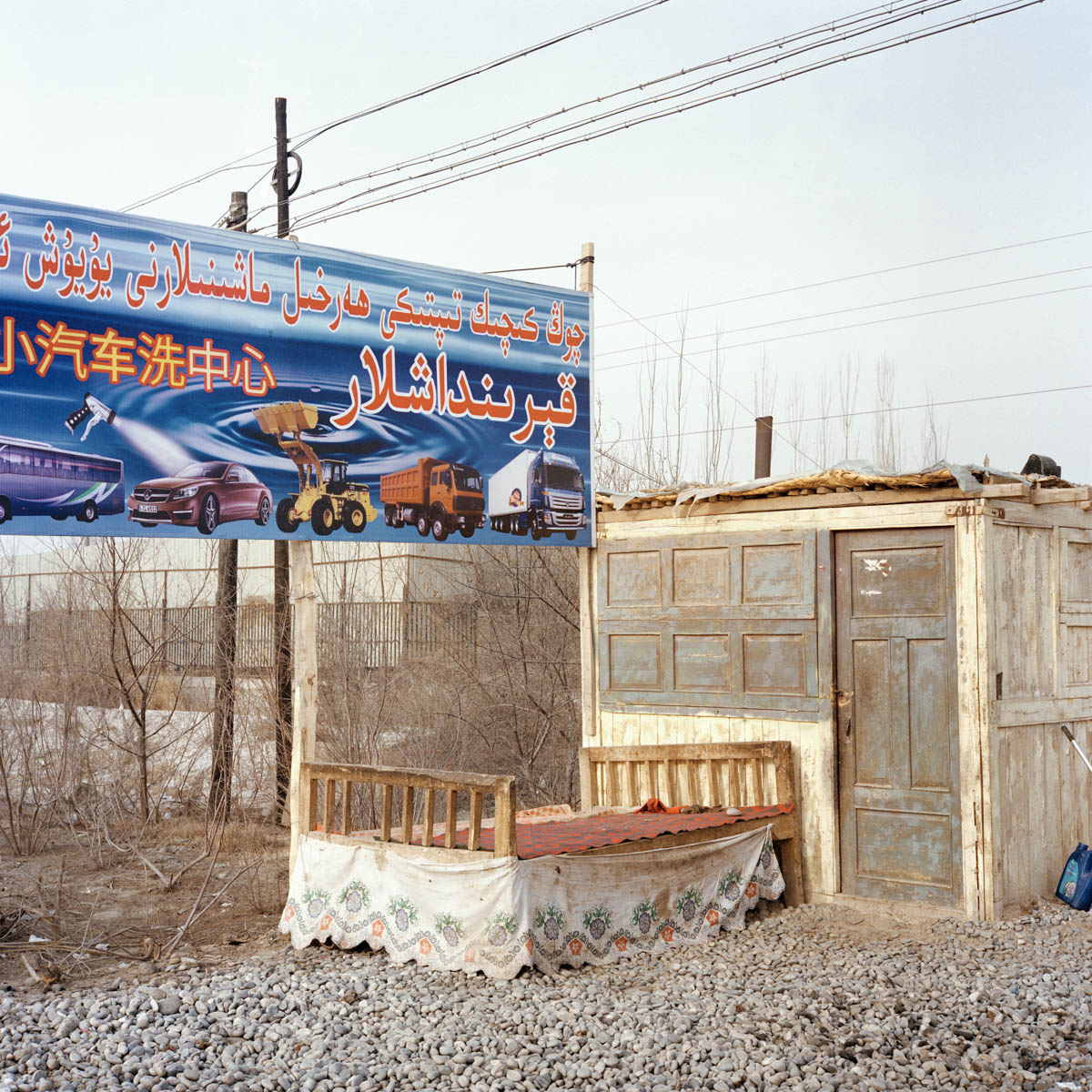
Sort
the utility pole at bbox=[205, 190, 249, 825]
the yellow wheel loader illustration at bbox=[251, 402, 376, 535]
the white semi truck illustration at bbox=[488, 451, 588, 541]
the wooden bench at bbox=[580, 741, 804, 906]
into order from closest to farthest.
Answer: the yellow wheel loader illustration at bbox=[251, 402, 376, 535] → the wooden bench at bbox=[580, 741, 804, 906] → the white semi truck illustration at bbox=[488, 451, 588, 541] → the utility pole at bbox=[205, 190, 249, 825]

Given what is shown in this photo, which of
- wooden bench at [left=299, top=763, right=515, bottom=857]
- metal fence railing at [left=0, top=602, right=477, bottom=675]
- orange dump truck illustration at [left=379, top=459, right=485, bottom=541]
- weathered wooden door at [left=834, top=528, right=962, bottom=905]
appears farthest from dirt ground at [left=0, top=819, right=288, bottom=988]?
weathered wooden door at [left=834, top=528, right=962, bottom=905]

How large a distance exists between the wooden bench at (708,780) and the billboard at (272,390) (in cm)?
176

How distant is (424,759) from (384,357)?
22.8ft

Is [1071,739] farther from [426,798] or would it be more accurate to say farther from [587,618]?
[426,798]

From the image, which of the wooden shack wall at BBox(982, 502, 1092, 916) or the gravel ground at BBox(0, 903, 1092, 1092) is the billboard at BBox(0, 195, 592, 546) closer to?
the gravel ground at BBox(0, 903, 1092, 1092)

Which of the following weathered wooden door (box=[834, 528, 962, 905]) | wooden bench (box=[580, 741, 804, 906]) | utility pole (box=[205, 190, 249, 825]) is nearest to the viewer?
weathered wooden door (box=[834, 528, 962, 905])

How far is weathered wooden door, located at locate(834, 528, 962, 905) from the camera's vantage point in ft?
25.0

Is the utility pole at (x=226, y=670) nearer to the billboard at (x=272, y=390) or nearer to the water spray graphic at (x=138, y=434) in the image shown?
the billboard at (x=272, y=390)

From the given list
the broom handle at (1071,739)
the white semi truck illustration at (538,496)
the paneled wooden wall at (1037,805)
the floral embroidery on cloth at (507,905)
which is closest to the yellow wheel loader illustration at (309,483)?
the white semi truck illustration at (538,496)

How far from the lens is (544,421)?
348 inches

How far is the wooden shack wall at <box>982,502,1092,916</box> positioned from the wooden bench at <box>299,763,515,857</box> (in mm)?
3294

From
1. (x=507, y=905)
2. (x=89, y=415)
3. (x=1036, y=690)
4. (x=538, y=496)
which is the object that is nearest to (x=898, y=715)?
(x=1036, y=690)

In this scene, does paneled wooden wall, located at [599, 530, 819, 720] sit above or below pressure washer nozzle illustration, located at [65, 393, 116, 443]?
below

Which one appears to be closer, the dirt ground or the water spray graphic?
the water spray graphic
